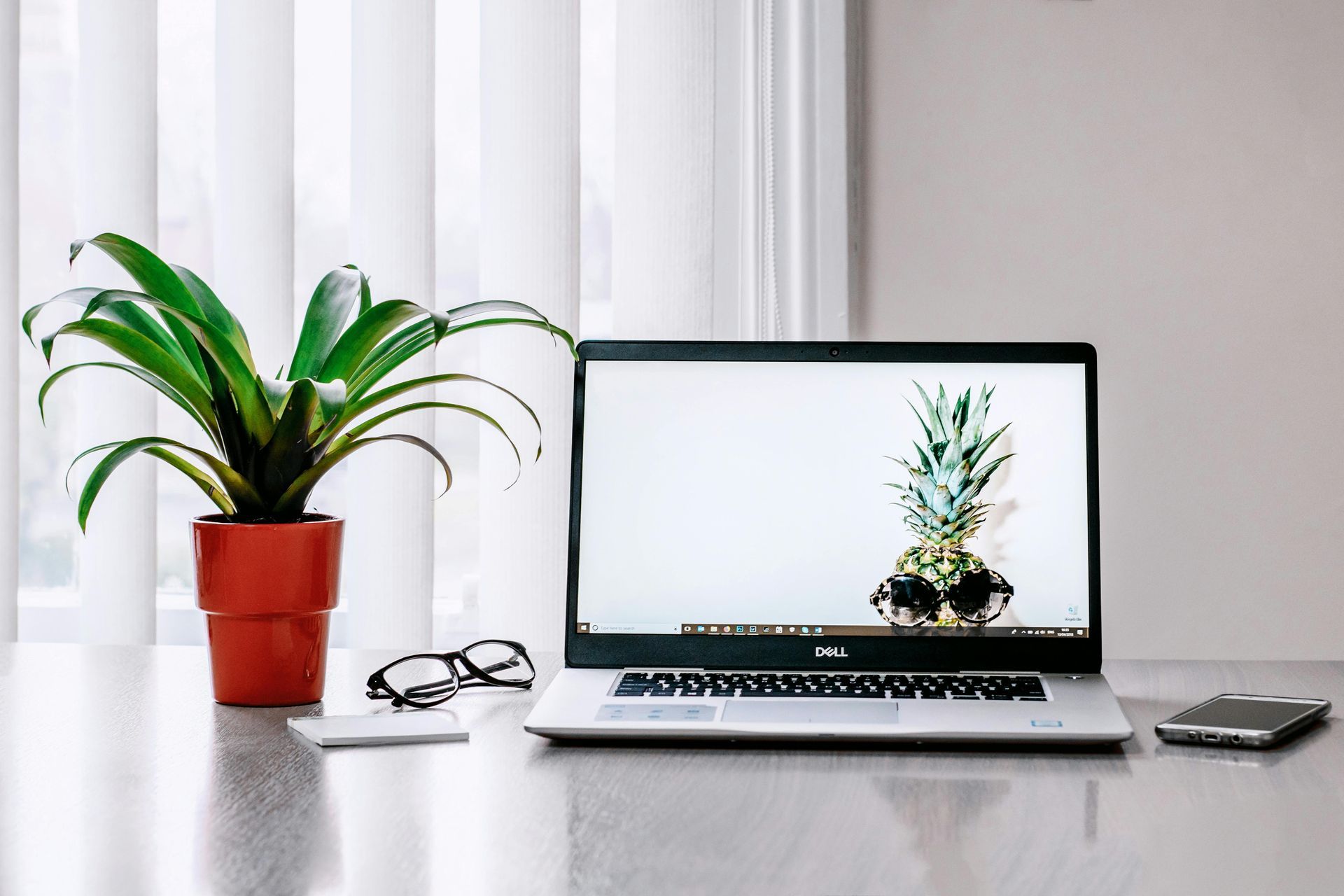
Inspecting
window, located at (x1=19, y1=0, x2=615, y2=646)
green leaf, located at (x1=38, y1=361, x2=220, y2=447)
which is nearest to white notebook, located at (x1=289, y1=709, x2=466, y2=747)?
green leaf, located at (x1=38, y1=361, x2=220, y2=447)

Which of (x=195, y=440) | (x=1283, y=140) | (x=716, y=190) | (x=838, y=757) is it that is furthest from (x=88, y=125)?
(x=1283, y=140)

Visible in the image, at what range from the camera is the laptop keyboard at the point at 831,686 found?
2.46 ft

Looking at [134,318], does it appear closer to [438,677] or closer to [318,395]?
[318,395]

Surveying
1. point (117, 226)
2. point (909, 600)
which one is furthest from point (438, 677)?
point (117, 226)

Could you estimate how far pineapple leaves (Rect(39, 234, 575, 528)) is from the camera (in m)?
0.76

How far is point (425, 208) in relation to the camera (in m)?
1.24

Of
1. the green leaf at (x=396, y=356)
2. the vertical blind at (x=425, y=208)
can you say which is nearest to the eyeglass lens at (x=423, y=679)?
the green leaf at (x=396, y=356)

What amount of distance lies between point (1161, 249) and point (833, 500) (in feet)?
2.34

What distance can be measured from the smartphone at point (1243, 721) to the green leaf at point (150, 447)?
2.10 feet

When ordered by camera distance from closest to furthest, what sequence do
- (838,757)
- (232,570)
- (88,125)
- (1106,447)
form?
(838,757), (232,570), (88,125), (1106,447)

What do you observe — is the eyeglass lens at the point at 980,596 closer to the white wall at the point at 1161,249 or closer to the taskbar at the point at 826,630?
the taskbar at the point at 826,630

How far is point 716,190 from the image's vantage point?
4.23ft

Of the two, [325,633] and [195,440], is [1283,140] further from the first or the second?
[195,440]

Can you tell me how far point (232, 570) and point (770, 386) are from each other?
1.38 ft
